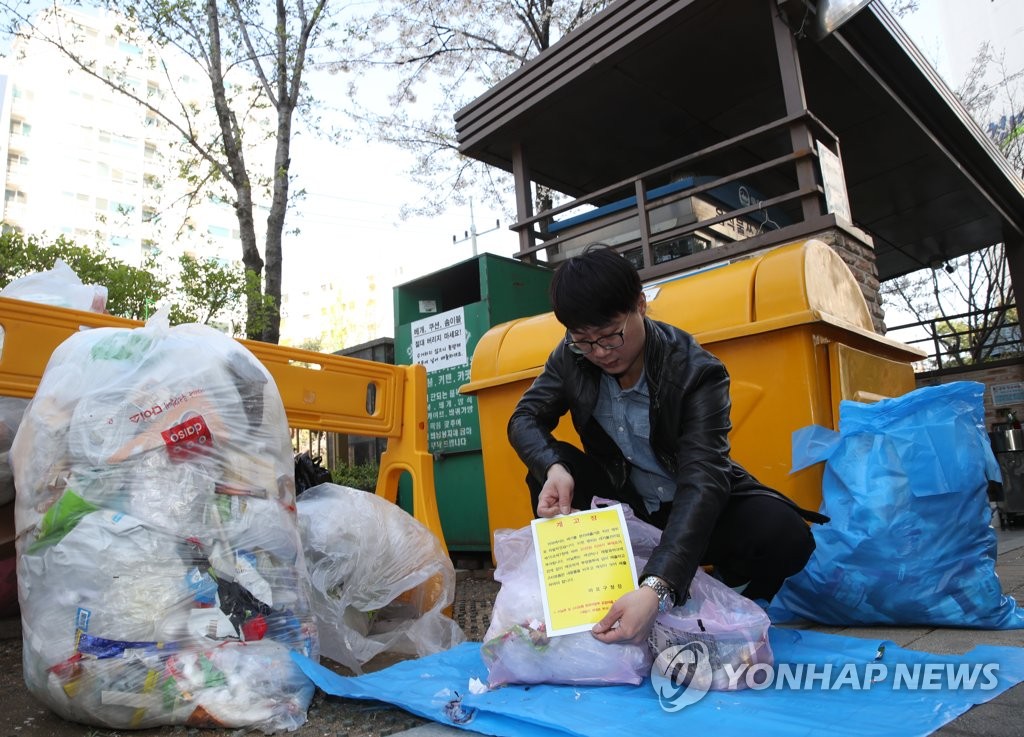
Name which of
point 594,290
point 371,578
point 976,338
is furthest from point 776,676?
point 976,338

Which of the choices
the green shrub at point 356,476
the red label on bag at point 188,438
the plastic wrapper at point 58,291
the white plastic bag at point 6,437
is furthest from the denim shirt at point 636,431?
the green shrub at point 356,476

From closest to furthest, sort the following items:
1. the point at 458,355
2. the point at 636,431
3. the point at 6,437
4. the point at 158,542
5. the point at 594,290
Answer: the point at 158,542, the point at 594,290, the point at 636,431, the point at 6,437, the point at 458,355

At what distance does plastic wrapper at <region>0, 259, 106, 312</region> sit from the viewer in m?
2.21

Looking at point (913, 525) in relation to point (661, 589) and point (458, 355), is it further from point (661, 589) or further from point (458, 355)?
point (458, 355)

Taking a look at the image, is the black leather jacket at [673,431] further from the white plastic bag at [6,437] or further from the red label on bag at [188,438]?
the white plastic bag at [6,437]

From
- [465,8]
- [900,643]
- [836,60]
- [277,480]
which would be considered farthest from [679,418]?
[465,8]

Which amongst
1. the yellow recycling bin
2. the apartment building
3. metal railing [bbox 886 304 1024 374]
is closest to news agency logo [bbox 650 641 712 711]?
the yellow recycling bin

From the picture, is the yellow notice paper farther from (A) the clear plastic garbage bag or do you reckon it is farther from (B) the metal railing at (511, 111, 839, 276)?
(B) the metal railing at (511, 111, 839, 276)

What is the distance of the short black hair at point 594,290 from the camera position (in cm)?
151

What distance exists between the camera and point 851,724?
119 cm

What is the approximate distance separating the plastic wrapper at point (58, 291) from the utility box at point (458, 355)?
2.01 meters

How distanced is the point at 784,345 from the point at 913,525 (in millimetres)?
707

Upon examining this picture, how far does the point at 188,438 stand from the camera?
154cm

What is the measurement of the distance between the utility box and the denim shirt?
201 centimetres
